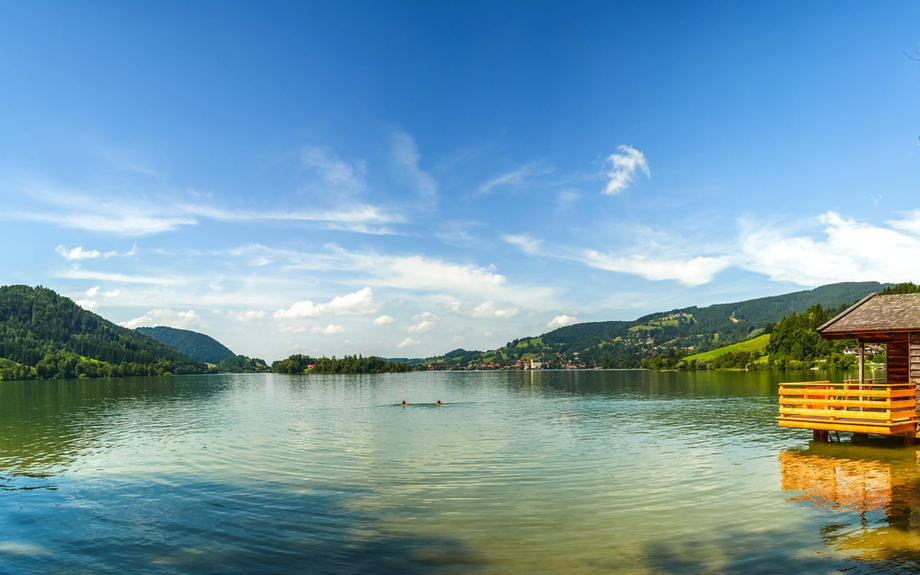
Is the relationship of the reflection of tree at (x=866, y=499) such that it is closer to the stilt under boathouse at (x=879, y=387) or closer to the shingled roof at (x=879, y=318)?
the stilt under boathouse at (x=879, y=387)

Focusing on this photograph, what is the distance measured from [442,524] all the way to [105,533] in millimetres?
9217

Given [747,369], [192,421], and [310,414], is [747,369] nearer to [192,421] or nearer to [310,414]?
[310,414]

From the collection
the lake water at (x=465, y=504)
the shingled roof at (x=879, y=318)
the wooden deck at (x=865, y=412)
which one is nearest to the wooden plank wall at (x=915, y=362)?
the wooden deck at (x=865, y=412)

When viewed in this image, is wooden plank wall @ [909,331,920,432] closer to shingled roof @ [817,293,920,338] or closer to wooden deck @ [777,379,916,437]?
wooden deck @ [777,379,916,437]

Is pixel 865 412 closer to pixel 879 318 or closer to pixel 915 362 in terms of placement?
pixel 915 362

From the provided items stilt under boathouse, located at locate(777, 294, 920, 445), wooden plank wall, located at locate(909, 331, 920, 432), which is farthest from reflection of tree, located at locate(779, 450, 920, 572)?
wooden plank wall, located at locate(909, 331, 920, 432)

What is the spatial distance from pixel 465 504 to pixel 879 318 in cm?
2136

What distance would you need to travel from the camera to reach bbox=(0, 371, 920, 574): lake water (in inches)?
479

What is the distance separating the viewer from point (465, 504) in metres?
17.1

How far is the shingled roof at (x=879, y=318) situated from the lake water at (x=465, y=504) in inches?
208

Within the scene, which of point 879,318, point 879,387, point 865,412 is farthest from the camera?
point 879,387

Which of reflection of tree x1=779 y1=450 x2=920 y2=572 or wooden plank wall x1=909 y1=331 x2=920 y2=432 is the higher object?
wooden plank wall x1=909 y1=331 x2=920 y2=432

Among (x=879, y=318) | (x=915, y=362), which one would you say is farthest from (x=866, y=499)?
(x=915, y=362)

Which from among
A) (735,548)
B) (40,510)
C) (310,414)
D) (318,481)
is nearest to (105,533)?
(40,510)
